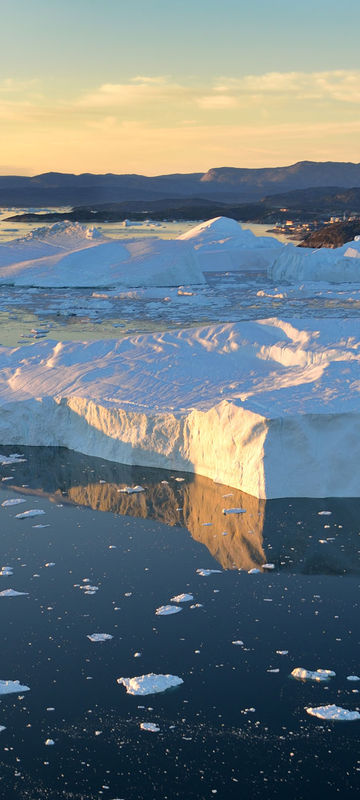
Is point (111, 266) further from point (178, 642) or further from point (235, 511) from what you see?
point (178, 642)

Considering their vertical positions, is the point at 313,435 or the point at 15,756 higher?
the point at 313,435

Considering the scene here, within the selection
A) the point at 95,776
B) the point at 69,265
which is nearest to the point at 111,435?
the point at 95,776

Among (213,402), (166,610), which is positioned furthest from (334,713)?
(213,402)

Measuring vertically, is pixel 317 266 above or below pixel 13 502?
above

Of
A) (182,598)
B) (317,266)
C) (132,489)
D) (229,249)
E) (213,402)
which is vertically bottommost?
(182,598)

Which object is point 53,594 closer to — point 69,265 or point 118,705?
point 118,705

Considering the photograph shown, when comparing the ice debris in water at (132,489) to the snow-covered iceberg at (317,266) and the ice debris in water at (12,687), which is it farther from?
the snow-covered iceberg at (317,266)
